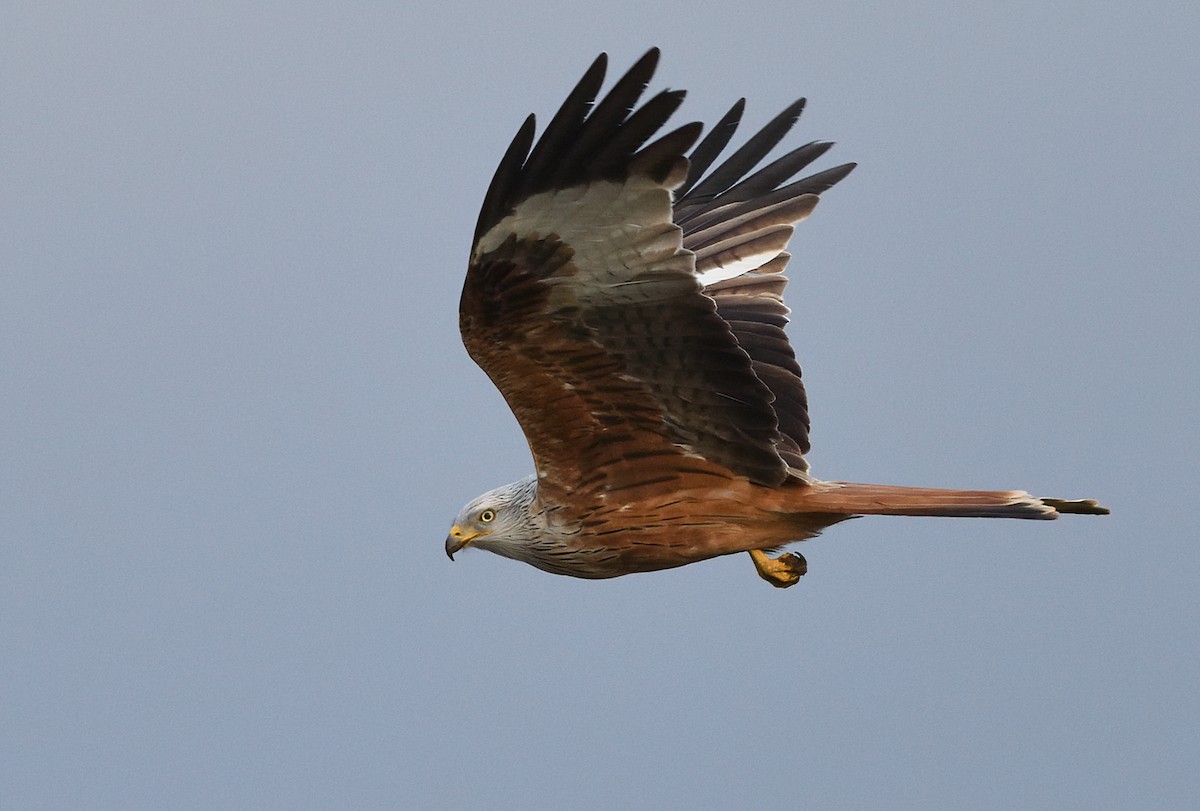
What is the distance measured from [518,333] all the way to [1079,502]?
9.18 ft

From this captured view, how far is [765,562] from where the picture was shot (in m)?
8.66

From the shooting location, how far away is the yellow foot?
28.4ft

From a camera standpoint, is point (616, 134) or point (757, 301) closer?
point (616, 134)

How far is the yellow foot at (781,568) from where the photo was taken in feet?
28.4

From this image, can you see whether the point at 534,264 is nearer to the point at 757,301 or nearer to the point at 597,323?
the point at 597,323

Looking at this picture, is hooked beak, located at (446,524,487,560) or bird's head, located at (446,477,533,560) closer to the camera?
bird's head, located at (446,477,533,560)

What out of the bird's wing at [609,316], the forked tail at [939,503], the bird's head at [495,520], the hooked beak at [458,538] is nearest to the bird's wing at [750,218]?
the bird's wing at [609,316]

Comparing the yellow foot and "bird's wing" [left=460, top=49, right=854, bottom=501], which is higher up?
"bird's wing" [left=460, top=49, right=854, bottom=501]

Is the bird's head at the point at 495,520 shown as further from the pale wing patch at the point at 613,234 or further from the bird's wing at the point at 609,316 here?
the pale wing patch at the point at 613,234

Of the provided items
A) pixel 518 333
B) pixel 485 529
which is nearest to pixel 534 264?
pixel 518 333

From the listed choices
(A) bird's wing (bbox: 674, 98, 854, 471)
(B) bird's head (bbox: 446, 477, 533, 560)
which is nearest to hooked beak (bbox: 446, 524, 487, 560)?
(B) bird's head (bbox: 446, 477, 533, 560)

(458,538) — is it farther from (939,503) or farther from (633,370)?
(939,503)

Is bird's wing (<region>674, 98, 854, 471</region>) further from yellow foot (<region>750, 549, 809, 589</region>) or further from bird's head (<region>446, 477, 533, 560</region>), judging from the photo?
bird's head (<region>446, 477, 533, 560</region>)

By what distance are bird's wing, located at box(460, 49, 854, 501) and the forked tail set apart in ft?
1.10
